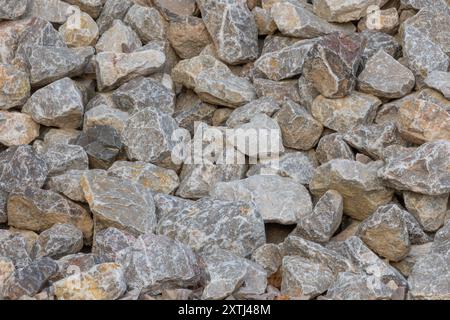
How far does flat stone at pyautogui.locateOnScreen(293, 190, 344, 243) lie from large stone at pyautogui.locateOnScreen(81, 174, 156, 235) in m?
0.70

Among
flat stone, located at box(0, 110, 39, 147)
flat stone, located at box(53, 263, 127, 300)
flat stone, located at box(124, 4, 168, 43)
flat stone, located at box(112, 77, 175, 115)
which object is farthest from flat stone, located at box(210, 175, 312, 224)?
flat stone, located at box(124, 4, 168, 43)

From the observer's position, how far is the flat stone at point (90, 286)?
3666 millimetres

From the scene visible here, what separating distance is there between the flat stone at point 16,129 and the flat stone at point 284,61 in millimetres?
1271

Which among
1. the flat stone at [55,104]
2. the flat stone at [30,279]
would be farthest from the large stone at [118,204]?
the flat stone at [55,104]

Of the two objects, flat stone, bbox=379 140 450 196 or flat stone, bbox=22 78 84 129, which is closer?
flat stone, bbox=379 140 450 196

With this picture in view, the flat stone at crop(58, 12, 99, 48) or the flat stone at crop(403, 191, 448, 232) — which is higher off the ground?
the flat stone at crop(58, 12, 99, 48)

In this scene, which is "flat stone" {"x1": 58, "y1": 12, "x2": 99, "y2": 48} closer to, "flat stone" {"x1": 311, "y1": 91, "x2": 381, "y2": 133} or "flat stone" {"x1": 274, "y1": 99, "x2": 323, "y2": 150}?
"flat stone" {"x1": 274, "y1": 99, "x2": 323, "y2": 150}

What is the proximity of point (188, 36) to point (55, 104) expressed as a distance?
94 cm

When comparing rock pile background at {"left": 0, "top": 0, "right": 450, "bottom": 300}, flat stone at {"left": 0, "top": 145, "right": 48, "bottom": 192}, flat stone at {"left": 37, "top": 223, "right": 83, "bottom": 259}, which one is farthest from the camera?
flat stone at {"left": 0, "top": 145, "right": 48, "bottom": 192}

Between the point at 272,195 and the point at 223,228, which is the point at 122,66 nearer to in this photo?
the point at 272,195

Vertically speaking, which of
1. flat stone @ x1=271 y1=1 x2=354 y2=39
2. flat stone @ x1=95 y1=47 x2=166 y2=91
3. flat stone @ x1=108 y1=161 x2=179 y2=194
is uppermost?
flat stone @ x1=271 y1=1 x2=354 y2=39

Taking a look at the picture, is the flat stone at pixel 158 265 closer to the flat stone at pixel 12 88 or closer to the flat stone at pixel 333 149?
the flat stone at pixel 333 149

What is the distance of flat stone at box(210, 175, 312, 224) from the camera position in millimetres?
4434

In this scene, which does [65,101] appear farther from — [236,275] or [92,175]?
[236,275]
